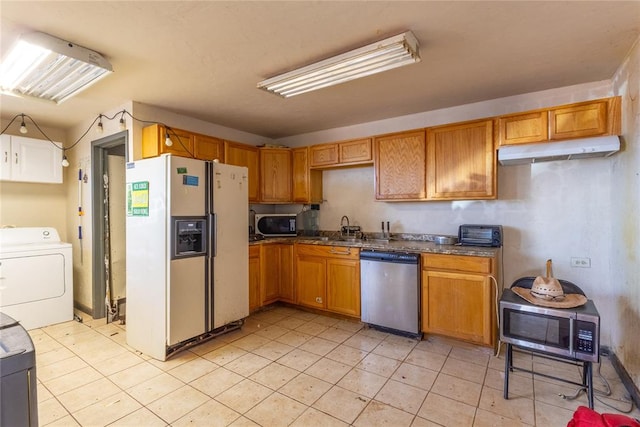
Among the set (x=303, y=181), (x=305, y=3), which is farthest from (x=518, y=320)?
(x=303, y=181)

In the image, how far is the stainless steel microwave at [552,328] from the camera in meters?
1.89

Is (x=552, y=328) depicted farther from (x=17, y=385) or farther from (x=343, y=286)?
(x=17, y=385)

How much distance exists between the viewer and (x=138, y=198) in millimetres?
2854

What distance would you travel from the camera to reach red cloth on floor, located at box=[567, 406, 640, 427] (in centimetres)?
127

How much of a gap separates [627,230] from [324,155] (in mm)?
3024

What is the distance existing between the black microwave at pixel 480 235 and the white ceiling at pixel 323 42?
134 cm

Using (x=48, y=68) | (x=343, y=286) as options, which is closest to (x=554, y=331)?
(x=343, y=286)

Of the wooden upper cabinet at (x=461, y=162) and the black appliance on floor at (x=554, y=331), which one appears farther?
the wooden upper cabinet at (x=461, y=162)

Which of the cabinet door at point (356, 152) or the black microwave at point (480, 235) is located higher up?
the cabinet door at point (356, 152)

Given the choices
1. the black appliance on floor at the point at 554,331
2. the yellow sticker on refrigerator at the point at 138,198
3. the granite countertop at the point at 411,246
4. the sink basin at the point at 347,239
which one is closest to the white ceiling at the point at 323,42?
the yellow sticker on refrigerator at the point at 138,198

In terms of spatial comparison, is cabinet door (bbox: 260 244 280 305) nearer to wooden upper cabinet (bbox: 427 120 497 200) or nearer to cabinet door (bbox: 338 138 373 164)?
cabinet door (bbox: 338 138 373 164)

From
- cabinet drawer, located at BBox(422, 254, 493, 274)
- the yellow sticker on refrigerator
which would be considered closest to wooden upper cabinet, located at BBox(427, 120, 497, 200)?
cabinet drawer, located at BBox(422, 254, 493, 274)

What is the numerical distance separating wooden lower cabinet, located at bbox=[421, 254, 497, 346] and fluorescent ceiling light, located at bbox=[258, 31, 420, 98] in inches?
71.2

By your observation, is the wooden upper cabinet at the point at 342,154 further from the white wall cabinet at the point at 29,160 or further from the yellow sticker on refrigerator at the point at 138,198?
the white wall cabinet at the point at 29,160
